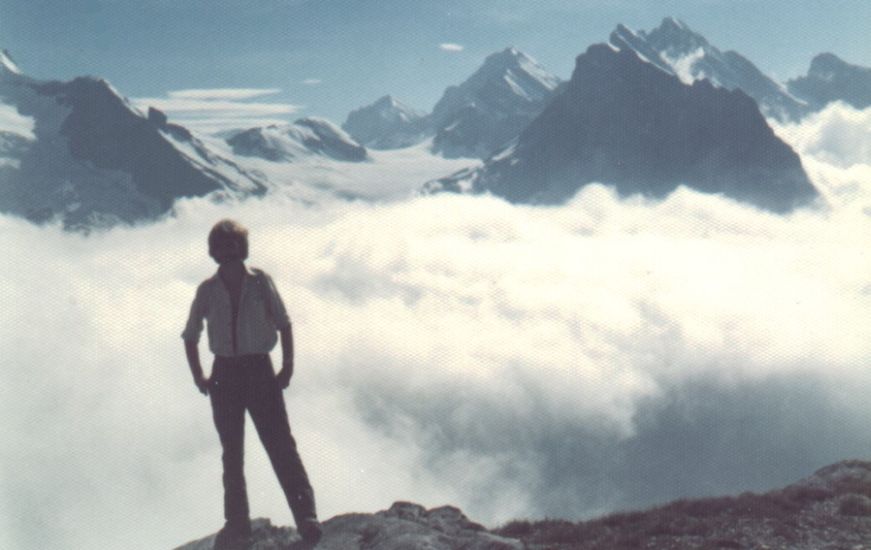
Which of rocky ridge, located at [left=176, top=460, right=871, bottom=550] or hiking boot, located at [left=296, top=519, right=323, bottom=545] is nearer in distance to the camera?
hiking boot, located at [left=296, top=519, right=323, bottom=545]

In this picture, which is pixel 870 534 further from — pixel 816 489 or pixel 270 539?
pixel 270 539

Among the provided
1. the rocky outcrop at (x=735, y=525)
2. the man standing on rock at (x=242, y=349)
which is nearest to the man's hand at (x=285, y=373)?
the man standing on rock at (x=242, y=349)

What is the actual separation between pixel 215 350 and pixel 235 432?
1393 millimetres

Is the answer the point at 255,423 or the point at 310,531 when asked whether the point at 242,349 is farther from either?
the point at 310,531

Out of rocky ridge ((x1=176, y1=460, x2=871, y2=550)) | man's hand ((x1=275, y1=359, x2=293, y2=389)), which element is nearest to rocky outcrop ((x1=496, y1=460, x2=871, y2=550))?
rocky ridge ((x1=176, y1=460, x2=871, y2=550))

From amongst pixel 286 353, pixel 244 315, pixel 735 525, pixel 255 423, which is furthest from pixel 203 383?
pixel 735 525

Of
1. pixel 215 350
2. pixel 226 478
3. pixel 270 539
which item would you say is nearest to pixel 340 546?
pixel 270 539

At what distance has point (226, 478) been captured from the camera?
10.7 m

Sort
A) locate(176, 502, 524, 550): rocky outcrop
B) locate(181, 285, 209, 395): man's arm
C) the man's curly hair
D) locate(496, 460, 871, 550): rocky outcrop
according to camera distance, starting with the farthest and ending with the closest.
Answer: locate(496, 460, 871, 550): rocky outcrop
locate(176, 502, 524, 550): rocky outcrop
locate(181, 285, 209, 395): man's arm
the man's curly hair

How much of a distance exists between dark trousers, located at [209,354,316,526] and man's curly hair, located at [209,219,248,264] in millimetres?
1527

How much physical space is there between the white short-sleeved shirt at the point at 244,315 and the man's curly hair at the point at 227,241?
0.32 metres

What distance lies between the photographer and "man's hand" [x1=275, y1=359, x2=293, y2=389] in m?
10.0

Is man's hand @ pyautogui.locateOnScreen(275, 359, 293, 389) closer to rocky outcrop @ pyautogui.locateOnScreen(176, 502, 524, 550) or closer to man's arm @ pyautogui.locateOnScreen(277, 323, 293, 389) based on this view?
man's arm @ pyautogui.locateOnScreen(277, 323, 293, 389)

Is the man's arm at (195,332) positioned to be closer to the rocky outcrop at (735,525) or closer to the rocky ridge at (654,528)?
the rocky ridge at (654,528)
